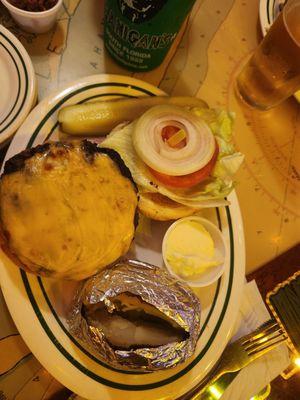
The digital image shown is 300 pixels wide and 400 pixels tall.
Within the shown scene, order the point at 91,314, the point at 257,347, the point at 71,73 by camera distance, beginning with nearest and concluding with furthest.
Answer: the point at 91,314
the point at 257,347
the point at 71,73

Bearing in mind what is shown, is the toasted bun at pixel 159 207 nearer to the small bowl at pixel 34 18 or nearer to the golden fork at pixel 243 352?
the golden fork at pixel 243 352

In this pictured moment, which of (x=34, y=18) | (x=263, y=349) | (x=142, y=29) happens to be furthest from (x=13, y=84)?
(x=263, y=349)

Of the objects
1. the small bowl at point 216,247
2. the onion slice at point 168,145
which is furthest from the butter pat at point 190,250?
the onion slice at point 168,145

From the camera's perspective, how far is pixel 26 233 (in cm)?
90

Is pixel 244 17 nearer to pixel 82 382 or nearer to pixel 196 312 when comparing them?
pixel 196 312

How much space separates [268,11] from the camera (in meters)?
1.54

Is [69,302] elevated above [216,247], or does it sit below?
below

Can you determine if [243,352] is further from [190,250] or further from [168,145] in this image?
[168,145]

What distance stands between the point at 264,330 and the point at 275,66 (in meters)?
Answer: 0.85

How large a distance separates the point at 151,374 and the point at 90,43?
3.54ft

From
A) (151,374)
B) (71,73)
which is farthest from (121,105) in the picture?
(151,374)

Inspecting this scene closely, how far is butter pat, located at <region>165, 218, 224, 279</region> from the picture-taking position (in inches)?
47.0

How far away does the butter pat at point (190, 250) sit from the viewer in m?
1.19

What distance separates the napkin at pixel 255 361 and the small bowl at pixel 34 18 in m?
1.04
